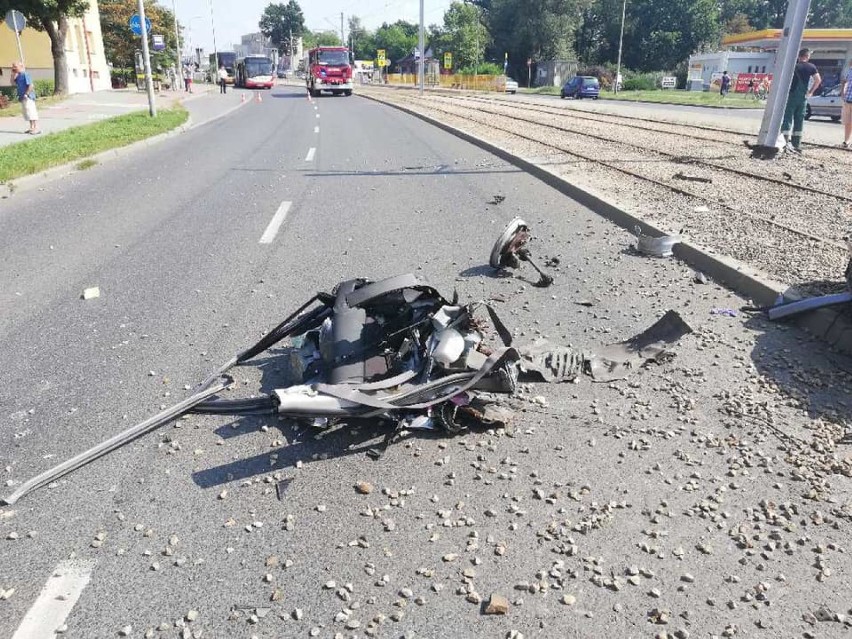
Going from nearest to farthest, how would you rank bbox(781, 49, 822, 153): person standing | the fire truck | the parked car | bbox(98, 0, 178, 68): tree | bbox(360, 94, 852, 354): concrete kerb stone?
bbox(360, 94, 852, 354): concrete kerb stone, bbox(781, 49, 822, 153): person standing, the parked car, the fire truck, bbox(98, 0, 178, 68): tree

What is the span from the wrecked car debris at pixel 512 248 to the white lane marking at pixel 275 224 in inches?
116

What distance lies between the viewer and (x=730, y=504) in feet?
10.6

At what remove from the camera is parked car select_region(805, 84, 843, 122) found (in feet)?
87.4

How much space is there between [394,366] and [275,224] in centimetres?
565

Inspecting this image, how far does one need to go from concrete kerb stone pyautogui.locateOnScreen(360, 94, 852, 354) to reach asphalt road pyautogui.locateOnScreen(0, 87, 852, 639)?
0.68 ft

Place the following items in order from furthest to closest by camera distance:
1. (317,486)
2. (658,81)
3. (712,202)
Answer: (658,81) → (712,202) → (317,486)

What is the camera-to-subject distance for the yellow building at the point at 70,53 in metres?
45.1

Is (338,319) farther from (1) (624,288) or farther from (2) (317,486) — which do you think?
(1) (624,288)

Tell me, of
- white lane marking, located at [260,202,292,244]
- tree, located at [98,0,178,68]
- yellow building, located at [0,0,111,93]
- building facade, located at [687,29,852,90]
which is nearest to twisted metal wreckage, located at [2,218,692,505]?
white lane marking, located at [260,202,292,244]

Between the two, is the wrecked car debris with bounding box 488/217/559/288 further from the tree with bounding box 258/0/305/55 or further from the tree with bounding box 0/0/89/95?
the tree with bounding box 258/0/305/55

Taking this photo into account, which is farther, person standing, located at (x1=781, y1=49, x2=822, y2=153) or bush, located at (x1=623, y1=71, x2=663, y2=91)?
bush, located at (x1=623, y1=71, x2=663, y2=91)

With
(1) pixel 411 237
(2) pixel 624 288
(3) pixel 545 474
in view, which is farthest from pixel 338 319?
(1) pixel 411 237

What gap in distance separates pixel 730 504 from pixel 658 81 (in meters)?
73.3

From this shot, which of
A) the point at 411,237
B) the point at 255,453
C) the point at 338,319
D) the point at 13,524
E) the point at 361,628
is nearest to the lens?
the point at 361,628
